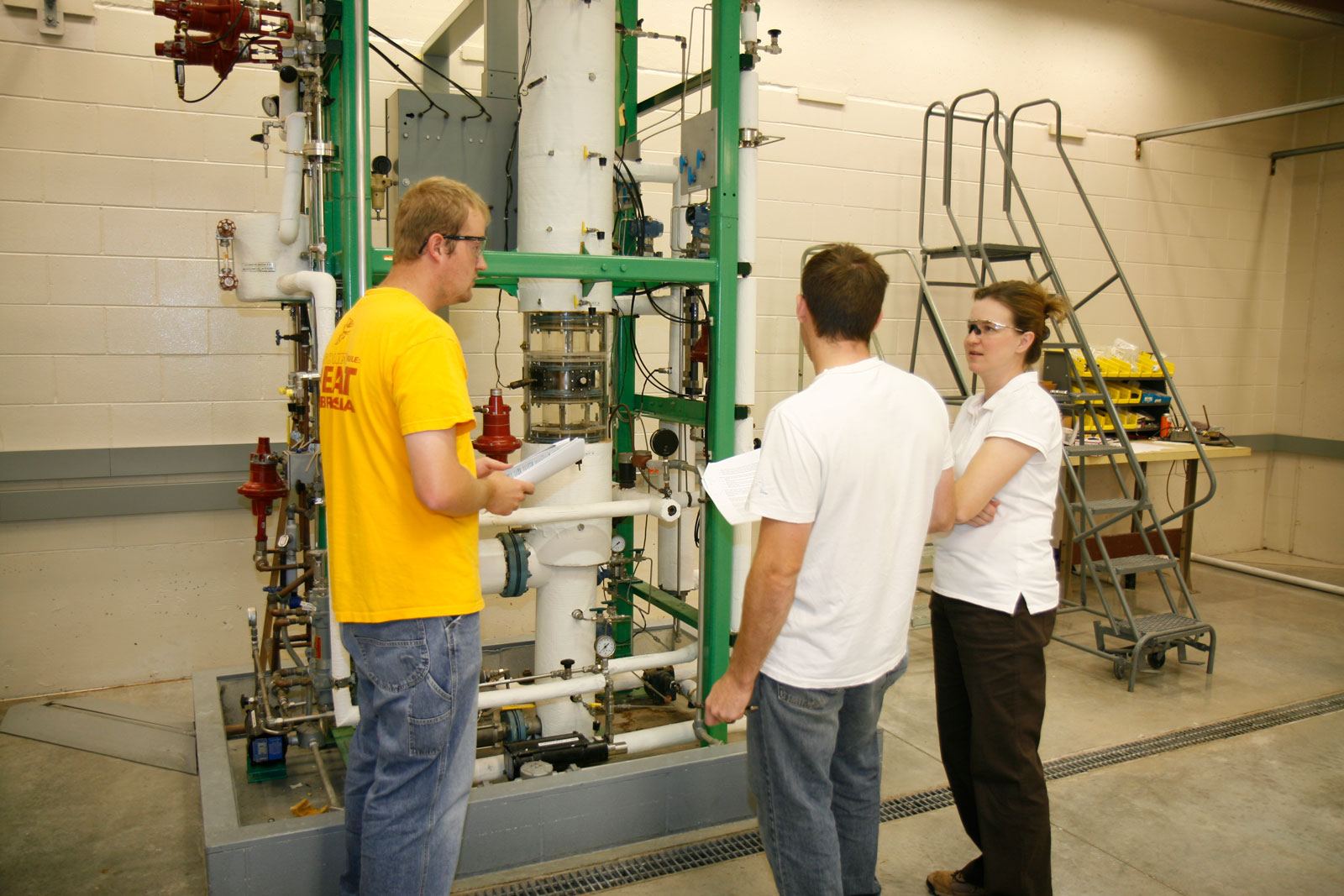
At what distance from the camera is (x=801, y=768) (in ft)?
5.25

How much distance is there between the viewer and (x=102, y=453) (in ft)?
11.7

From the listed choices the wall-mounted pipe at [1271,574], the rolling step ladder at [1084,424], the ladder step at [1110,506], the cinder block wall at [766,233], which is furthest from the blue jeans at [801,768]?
the wall-mounted pipe at [1271,574]

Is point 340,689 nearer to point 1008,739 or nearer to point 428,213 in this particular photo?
point 428,213

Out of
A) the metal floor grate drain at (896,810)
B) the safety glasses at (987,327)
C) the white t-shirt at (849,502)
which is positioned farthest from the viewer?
the metal floor grate drain at (896,810)

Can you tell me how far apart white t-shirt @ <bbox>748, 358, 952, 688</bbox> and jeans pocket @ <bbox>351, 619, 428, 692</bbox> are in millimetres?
612

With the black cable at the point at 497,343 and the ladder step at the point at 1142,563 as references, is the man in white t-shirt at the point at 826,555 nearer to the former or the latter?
the black cable at the point at 497,343

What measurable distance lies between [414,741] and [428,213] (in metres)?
0.94

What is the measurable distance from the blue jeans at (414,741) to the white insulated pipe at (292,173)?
1301mm

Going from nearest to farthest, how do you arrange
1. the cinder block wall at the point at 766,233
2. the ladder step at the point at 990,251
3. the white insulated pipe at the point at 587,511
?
the white insulated pipe at the point at 587,511 < the cinder block wall at the point at 766,233 < the ladder step at the point at 990,251

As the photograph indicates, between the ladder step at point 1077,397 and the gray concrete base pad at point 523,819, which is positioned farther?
the ladder step at point 1077,397

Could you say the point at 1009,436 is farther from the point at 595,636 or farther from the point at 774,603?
the point at 595,636

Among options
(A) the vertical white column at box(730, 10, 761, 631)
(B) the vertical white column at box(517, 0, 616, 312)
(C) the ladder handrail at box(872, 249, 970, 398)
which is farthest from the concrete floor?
(B) the vertical white column at box(517, 0, 616, 312)

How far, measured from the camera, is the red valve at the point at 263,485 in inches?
107

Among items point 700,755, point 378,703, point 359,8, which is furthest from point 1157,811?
point 359,8
